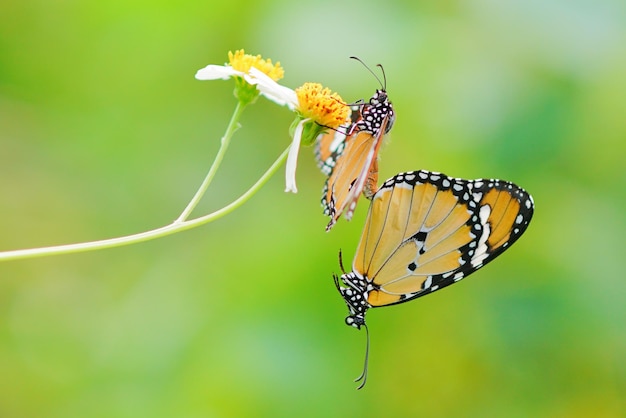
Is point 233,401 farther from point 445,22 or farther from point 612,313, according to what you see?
point 445,22

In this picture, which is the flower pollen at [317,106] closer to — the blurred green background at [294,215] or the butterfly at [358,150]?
the butterfly at [358,150]

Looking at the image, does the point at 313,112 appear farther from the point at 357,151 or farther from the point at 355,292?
the point at 355,292

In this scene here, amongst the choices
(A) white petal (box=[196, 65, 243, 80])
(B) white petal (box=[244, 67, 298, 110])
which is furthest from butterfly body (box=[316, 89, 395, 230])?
(A) white petal (box=[196, 65, 243, 80])

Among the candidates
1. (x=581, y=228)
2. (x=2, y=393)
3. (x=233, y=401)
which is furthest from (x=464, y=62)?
(x=2, y=393)

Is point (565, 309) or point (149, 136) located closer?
point (565, 309)

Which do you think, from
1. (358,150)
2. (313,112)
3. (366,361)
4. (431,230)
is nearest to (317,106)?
(313,112)

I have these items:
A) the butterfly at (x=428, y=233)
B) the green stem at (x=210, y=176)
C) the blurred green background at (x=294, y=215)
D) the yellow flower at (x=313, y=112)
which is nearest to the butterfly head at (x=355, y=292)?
the butterfly at (x=428, y=233)
